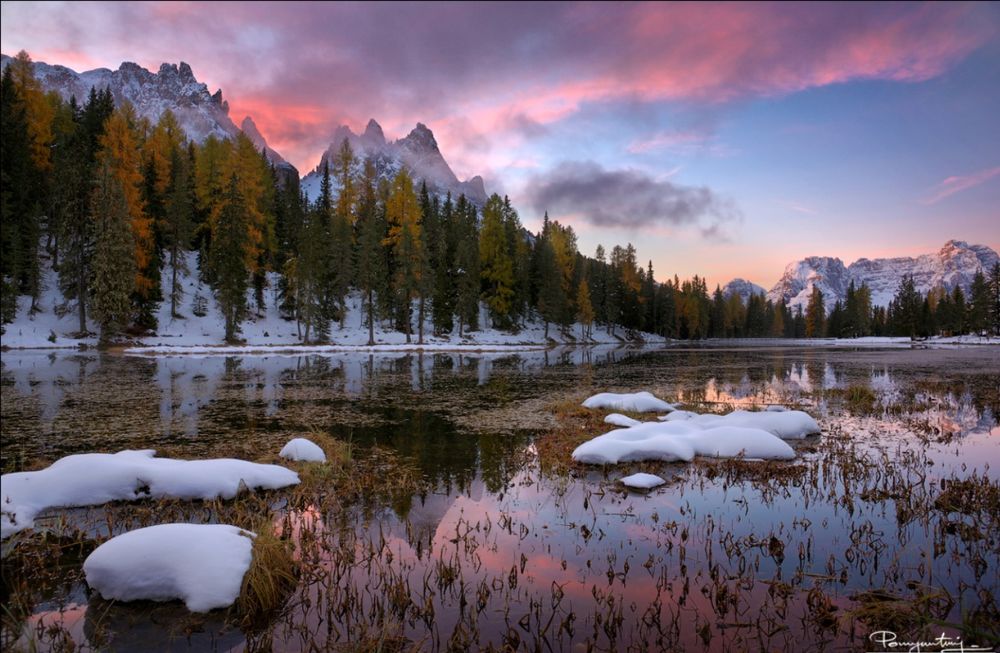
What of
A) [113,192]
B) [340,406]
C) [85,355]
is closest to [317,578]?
[340,406]

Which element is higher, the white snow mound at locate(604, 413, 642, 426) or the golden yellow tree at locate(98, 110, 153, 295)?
the golden yellow tree at locate(98, 110, 153, 295)

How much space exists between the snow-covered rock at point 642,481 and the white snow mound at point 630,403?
8724 mm

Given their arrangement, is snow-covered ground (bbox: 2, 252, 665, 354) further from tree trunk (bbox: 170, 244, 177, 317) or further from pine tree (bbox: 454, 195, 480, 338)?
pine tree (bbox: 454, 195, 480, 338)

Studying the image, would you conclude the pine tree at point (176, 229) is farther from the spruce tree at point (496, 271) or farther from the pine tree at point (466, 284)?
the spruce tree at point (496, 271)

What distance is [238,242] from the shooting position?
164ft

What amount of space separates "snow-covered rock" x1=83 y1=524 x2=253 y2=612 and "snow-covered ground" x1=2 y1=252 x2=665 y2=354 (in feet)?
125

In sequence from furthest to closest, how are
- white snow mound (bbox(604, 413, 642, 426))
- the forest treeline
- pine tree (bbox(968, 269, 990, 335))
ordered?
pine tree (bbox(968, 269, 990, 335))
the forest treeline
white snow mound (bbox(604, 413, 642, 426))

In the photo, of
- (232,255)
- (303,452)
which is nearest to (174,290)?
(232,255)

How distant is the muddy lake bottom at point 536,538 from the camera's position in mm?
5262

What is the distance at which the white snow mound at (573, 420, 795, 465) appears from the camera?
41.0ft

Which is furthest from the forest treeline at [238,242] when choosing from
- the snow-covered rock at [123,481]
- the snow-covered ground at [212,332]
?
the snow-covered rock at [123,481]

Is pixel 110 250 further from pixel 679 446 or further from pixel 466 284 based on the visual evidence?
pixel 466 284

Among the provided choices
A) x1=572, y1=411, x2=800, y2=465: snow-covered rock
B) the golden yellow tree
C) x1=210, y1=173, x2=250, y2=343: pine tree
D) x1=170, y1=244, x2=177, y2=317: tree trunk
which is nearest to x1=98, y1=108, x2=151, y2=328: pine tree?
the golden yellow tree

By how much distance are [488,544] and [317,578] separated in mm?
2443
